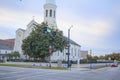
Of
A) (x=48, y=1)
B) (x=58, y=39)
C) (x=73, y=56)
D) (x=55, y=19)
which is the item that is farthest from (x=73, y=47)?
(x=58, y=39)

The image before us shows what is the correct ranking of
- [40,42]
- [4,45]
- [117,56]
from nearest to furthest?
[40,42], [4,45], [117,56]

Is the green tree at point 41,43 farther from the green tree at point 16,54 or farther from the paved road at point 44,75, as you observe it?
the paved road at point 44,75

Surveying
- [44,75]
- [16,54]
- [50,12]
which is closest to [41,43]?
[16,54]

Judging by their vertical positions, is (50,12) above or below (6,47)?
above

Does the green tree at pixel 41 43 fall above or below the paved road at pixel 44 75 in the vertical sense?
above

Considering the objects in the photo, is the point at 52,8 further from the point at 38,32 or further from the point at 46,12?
the point at 38,32

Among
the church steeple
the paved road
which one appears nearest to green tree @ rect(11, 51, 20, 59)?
the church steeple

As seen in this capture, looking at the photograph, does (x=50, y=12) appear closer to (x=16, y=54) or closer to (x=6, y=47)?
(x=16, y=54)

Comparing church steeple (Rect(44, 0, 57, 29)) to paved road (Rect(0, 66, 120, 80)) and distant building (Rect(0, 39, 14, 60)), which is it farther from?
paved road (Rect(0, 66, 120, 80))

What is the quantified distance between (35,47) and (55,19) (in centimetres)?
3028

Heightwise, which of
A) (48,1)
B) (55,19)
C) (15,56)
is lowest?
(15,56)

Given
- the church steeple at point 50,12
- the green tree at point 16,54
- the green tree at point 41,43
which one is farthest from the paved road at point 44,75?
the church steeple at point 50,12

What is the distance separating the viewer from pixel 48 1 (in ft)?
318

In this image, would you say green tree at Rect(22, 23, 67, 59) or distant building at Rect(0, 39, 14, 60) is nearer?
green tree at Rect(22, 23, 67, 59)
